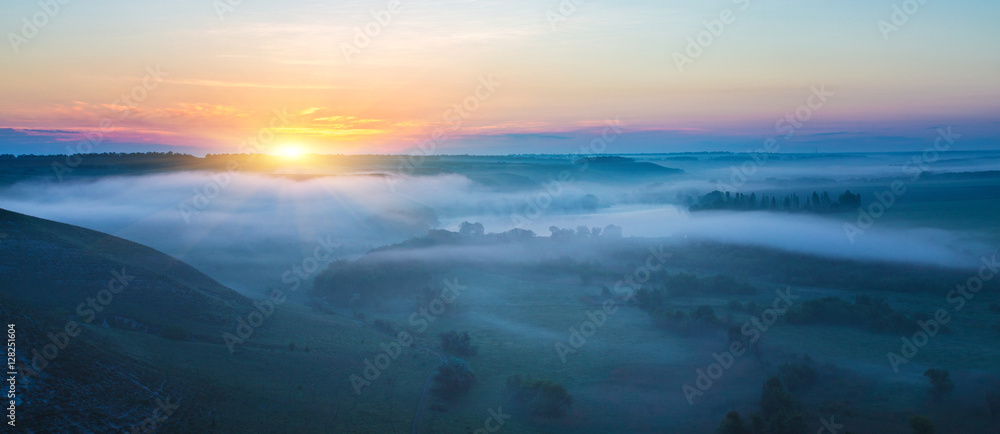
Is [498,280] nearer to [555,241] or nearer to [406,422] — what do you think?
[555,241]

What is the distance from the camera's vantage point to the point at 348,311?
57.3m

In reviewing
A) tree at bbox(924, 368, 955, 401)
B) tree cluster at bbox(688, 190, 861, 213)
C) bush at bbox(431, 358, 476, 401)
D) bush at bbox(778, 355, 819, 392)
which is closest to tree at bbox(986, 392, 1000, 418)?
tree at bbox(924, 368, 955, 401)

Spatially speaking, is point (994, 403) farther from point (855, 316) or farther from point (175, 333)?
point (175, 333)

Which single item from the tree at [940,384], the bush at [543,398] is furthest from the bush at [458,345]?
the tree at [940,384]

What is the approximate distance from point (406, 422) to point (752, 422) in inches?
694

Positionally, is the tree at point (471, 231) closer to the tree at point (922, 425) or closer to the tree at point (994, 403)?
the tree at point (994, 403)

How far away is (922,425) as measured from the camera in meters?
27.5

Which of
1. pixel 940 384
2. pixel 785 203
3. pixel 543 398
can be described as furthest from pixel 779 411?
pixel 785 203

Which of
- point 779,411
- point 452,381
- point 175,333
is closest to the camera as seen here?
point 779,411

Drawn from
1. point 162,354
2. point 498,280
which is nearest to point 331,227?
point 498,280

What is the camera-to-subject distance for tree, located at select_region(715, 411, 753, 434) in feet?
92.0

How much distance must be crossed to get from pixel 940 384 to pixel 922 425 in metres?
6.24

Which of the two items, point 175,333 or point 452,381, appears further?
point 452,381

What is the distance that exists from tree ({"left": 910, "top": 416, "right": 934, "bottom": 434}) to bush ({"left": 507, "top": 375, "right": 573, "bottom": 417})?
657 inches
